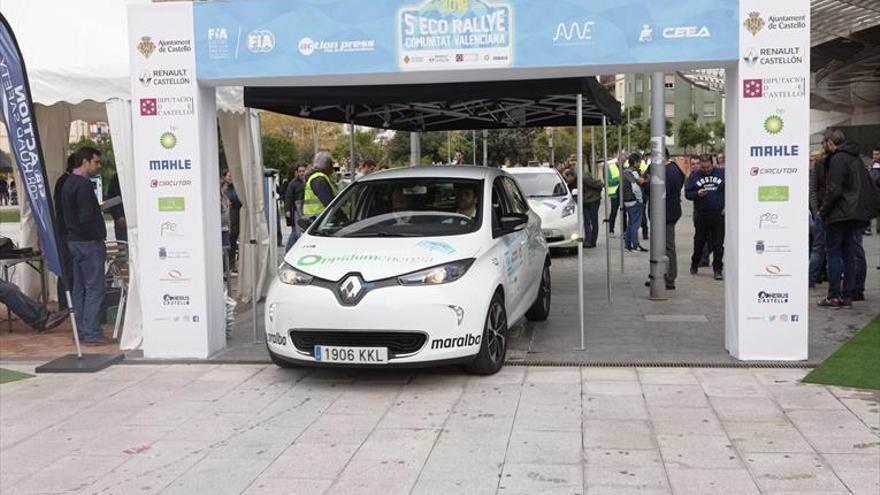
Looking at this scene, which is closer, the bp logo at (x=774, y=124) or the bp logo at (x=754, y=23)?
the bp logo at (x=754, y=23)

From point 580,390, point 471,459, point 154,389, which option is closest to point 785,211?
point 580,390

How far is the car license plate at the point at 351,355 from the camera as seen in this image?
6324 mm

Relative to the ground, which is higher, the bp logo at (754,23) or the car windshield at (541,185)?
the bp logo at (754,23)

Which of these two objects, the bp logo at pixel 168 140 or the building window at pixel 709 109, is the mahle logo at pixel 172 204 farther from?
the building window at pixel 709 109

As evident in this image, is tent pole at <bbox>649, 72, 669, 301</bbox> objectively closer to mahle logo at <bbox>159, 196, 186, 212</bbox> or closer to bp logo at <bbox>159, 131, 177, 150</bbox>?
mahle logo at <bbox>159, 196, 186, 212</bbox>

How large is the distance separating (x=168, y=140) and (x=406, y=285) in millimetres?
2766

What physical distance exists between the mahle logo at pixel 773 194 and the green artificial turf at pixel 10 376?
6.37 m

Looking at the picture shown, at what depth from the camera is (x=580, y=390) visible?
21.1ft

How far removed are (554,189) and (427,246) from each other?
9.41 meters

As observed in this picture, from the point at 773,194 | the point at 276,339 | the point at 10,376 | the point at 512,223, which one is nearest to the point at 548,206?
the point at 512,223

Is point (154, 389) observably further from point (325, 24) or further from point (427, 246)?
point (325, 24)

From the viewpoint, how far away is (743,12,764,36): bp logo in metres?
6.73

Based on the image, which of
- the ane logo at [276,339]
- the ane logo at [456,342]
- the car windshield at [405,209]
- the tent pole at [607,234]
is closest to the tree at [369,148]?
the tent pole at [607,234]

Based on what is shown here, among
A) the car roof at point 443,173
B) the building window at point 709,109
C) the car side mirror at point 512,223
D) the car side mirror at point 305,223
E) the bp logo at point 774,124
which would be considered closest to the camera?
the bp logo at point 774,124
